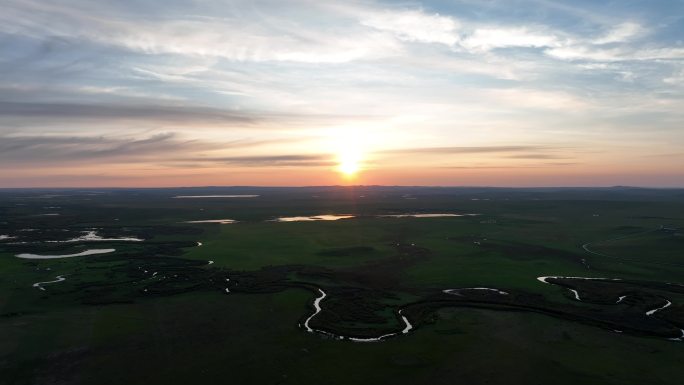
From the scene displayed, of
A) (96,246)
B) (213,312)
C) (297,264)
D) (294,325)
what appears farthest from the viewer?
(96,246)

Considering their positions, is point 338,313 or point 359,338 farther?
point 338,313

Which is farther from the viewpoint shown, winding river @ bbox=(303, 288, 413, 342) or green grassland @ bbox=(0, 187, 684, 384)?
winding river @ bbox=(303, 288, 413, 342)

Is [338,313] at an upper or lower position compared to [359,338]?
upper

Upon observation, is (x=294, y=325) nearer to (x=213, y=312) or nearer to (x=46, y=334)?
(x=213, y=312)

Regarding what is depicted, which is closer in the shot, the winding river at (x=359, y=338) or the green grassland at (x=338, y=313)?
the green grassland at (x=338, y=313)

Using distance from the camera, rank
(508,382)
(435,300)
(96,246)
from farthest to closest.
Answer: (96,246)
(435,300)
(508,382)

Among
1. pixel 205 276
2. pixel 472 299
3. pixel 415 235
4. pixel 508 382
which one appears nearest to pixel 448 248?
pixel 415 235

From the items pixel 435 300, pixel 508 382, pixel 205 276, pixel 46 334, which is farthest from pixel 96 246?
pixel 508 382

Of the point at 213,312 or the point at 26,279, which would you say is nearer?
the point at 213,312
